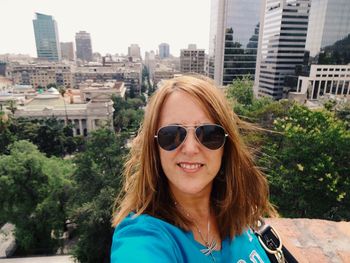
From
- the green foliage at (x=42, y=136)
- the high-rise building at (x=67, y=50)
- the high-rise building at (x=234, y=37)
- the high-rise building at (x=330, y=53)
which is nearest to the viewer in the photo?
the green foliage at (x=42, y=136)

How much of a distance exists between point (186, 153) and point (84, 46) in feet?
587

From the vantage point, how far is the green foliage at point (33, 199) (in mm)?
14375

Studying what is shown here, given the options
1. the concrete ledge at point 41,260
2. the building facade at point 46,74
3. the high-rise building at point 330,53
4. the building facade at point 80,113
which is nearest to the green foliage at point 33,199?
the concrete ledge at point 41,260

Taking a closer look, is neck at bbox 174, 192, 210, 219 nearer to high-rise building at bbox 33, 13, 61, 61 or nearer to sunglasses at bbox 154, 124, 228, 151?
sunglasses at bbox 154, 124, 228, 151

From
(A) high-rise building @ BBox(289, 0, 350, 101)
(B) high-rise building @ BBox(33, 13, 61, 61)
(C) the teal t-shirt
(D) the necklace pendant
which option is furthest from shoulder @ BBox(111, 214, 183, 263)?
(B) high-rise building @ BBox(33, 13, 61, 61)

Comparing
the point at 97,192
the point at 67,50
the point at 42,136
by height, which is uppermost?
the point at 67,50

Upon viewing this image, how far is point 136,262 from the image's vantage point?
3.80ft

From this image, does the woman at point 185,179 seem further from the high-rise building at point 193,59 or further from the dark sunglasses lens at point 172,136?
the high-rise building at point 193,59

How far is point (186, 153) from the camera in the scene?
1.52 meters

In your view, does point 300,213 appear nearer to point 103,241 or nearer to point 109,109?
point 103,241

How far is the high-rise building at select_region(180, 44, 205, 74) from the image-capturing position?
82938 millimetres

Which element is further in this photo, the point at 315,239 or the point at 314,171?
the point at 314,171

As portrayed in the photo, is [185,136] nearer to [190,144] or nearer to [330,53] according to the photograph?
[190,144]

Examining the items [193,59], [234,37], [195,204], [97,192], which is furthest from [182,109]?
[193,59]
